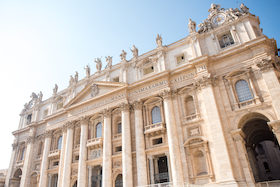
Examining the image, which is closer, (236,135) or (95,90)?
(236,135)

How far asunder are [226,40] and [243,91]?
21.6 ft

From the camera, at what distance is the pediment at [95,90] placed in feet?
90.1

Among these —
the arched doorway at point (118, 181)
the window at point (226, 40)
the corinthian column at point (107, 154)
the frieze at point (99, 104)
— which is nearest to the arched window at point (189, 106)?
the window at point (226, 40)

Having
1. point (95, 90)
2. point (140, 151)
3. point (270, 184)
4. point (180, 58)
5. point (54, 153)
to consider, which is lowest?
point (270, 184)

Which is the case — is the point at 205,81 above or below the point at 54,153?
above

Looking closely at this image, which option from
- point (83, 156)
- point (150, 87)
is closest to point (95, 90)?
point (150, 87)

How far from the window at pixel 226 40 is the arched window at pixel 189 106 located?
6847 mm

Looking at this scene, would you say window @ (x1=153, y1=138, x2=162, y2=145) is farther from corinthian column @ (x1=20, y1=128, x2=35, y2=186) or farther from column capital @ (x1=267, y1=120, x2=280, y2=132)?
corinthian column @ (x1=20, y1=128, x2=35, y2=186)

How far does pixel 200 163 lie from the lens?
66.1 feet

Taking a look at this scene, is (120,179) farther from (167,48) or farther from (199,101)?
(167,48)

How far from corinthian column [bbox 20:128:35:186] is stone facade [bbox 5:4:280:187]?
5.4 inches

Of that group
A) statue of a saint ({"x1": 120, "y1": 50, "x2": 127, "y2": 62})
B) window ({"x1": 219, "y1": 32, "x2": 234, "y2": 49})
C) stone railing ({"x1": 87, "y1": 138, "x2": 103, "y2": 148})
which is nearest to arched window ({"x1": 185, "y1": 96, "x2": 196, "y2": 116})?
window ({"x1": 219, "y1": 32, "x2": 234, "y2": 49})

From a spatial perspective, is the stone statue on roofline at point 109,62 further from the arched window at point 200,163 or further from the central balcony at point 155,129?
the arched window at point 200,163

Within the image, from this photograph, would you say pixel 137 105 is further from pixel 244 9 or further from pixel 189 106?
pixel 244 9
